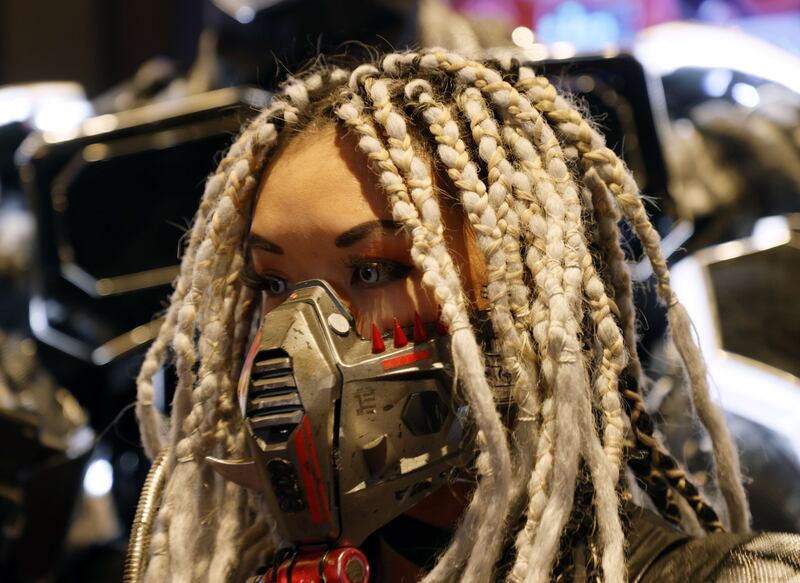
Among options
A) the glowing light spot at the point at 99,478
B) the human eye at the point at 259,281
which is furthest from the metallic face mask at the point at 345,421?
the glowing light spot at the point at 99,478

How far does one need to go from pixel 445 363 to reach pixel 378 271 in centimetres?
12

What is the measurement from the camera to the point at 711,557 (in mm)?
1016

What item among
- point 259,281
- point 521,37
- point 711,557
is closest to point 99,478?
point 259,281

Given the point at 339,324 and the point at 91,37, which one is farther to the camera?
the point at 91,37

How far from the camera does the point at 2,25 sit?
3.34 metres

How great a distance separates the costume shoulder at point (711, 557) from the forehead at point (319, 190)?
1.48ft

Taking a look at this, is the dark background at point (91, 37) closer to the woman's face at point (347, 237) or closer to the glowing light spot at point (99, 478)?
the glowing light spot at point (99, 478)

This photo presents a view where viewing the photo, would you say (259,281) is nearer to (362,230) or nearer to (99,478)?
(362,230)

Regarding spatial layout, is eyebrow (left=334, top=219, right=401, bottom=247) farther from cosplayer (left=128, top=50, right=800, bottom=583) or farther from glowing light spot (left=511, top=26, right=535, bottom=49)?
glowing light spot (left=511, top=26, right=535, bottom=49)

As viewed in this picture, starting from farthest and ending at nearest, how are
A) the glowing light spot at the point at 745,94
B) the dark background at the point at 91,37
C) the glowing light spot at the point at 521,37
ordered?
the dark background at the point at 91,37, the glowing light spot at the point at 521,37, the glowing light spot at the point at 745,94

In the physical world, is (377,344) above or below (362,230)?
below

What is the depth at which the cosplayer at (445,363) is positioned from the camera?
99cm

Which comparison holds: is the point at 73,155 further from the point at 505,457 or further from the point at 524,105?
the point at 505,457

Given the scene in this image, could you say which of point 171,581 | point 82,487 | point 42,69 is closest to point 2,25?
point 42,69
